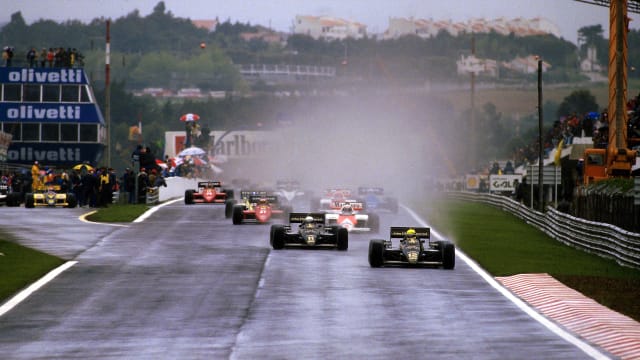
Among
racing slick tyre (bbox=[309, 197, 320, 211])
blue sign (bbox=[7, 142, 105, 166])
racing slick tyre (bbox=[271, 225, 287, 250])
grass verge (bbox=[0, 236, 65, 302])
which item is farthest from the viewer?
blue sign (bbox=[7, 142, 105, 166])

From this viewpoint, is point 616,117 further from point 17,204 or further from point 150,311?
point 150,311

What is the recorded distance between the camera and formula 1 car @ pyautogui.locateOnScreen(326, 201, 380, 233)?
3841 centimetres

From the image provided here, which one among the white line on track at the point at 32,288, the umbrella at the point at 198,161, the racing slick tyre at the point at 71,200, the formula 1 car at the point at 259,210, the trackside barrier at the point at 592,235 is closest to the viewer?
the white line on track at the point at 32,288

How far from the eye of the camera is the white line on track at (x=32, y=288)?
22281 millimetres

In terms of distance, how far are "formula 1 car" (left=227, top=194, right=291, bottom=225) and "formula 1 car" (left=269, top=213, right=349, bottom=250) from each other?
31.7ft

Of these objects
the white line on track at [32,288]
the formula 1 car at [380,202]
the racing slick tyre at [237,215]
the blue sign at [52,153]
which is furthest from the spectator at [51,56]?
the white line on track at [32,288]

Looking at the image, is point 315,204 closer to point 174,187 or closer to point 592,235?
point 592,235

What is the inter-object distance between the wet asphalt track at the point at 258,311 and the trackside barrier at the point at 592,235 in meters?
4.36

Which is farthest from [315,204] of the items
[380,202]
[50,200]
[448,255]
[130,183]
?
[448,255]

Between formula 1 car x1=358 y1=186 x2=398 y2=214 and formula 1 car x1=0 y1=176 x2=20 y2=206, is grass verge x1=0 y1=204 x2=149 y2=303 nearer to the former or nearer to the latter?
formula 1 car x1=0 y1=176 x2=20 y2=206

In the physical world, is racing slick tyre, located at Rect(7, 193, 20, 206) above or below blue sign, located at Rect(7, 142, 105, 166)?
below

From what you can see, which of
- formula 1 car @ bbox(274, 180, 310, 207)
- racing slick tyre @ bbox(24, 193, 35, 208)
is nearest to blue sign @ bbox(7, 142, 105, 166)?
formula 1 car @ bbox(274, 180, 310, 207)

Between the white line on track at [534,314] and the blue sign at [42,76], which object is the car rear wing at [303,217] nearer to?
the white line on track at [534,314]

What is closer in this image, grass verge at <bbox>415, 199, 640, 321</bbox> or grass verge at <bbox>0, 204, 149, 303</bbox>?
grass verge at <bbox>0, 204, 149, 303</bbox>
